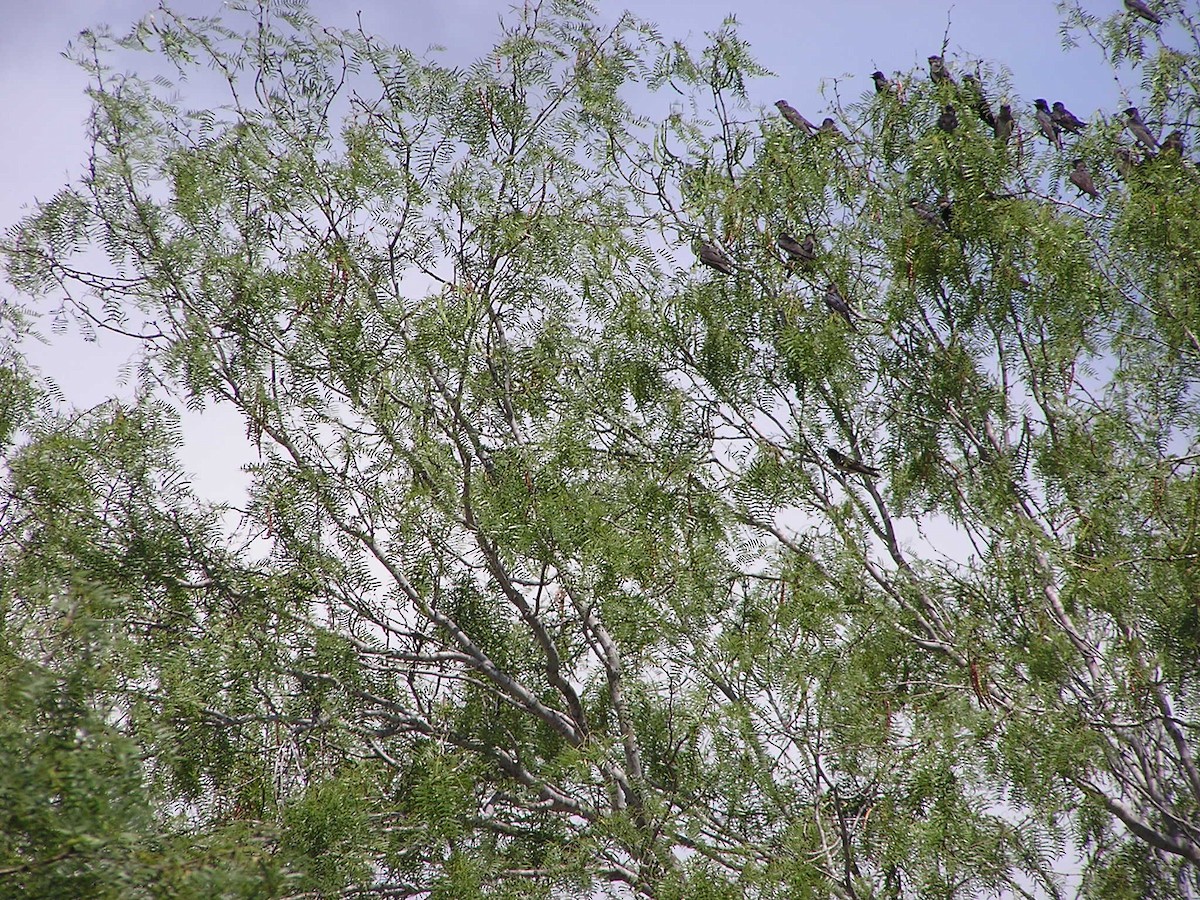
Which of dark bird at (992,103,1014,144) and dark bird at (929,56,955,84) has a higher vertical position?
dark bird at (929,56,955,84)

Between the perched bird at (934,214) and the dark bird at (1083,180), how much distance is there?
538mm

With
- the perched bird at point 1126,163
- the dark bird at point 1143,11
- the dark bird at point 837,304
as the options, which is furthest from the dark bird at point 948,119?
the dark bird at point 1143,11

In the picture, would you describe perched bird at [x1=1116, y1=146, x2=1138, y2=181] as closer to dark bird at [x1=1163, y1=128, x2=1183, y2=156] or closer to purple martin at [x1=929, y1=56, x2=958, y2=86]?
dark bird at [x1=1163, y1=128, x2=1183, y2=156]

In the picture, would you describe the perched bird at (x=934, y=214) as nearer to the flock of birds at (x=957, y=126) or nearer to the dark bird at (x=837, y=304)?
the flock of birds at (x=957, y=126)

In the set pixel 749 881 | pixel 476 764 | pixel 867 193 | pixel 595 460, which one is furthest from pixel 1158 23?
pixel 476 764

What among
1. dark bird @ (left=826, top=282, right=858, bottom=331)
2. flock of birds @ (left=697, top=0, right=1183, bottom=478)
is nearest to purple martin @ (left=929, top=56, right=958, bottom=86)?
flock of birds @ (left=697, top=0, right=1183, bottom=478)

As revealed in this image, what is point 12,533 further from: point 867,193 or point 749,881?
point 867,193

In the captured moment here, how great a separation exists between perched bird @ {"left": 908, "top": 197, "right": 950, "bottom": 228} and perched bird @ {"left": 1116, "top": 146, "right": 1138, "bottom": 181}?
70 centimetres

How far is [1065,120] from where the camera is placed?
14.6 feet

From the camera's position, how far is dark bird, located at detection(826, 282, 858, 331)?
4301 millimetres

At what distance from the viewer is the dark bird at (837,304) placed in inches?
169

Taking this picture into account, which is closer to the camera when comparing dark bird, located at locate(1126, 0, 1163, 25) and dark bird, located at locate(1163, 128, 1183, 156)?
dark bird, located at locate(1163, 128, 1183, 156)

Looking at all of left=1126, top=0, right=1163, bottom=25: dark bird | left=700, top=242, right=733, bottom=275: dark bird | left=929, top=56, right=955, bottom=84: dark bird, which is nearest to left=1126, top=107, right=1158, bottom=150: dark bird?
left=1126, top=0, right=1163, bottom=25: dark bird

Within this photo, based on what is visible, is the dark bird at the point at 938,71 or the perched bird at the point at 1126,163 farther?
the dark bird at the point at 938,71
